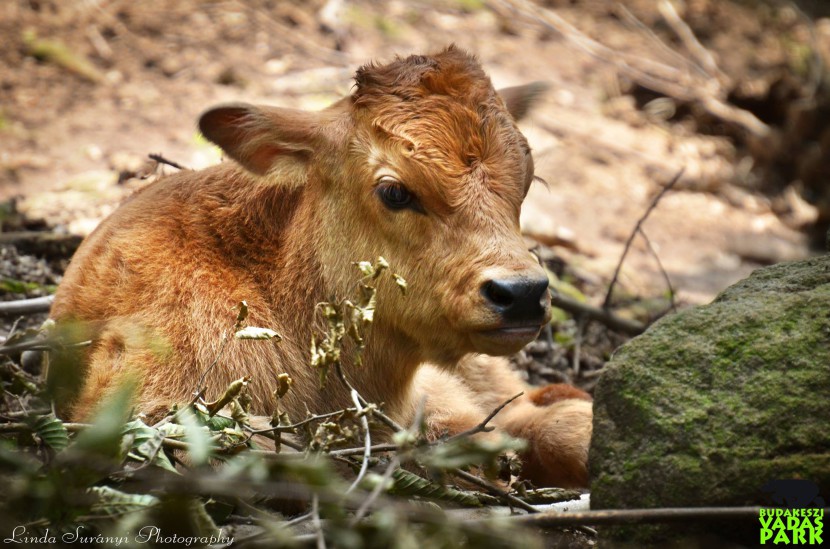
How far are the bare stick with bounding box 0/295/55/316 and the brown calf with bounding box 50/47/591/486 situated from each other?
0.56 m

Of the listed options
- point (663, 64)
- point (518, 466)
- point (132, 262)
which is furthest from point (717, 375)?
point (663, 64)

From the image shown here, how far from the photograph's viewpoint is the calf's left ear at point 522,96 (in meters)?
5.21

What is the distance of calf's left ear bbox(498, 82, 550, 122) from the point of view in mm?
5207

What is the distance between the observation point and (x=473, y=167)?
4.17 meters

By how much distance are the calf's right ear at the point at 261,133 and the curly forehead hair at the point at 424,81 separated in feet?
1.10

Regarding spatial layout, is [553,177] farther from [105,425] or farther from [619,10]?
[105,425]

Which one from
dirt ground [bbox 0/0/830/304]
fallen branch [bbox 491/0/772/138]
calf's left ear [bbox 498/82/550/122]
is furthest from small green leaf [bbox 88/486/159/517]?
fallen branch [bbox 491/0/772/138]

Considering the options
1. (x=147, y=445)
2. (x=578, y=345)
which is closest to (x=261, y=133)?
(x=147, y=445)

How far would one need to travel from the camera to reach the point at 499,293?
3.83m

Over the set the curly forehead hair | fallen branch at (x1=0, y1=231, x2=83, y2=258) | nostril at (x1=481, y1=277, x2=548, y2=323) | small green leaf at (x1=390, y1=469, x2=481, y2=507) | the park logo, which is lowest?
small green leaf at (x1=390, y1=469, x2=481, y2=507)

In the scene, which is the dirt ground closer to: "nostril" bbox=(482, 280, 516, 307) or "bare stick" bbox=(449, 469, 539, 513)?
"nostril" bbox=(482, 280, 516, 307)

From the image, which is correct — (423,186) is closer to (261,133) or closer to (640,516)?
(261,133)

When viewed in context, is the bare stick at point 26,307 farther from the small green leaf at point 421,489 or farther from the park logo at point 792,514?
the park logo at point 792,514

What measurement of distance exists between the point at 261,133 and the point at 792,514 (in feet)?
9.68
